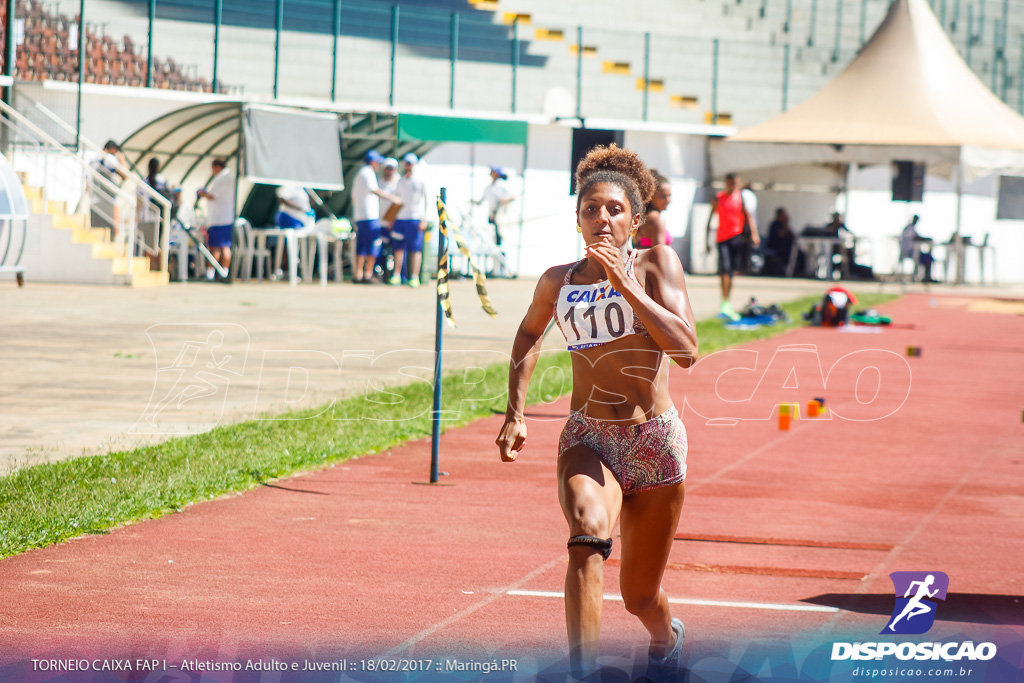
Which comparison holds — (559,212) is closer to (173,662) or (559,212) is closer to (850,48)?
(850,48)

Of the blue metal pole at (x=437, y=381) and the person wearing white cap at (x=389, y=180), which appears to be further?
the person wearing white cap at (x=389, y=180)

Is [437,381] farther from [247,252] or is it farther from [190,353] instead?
[247,252]

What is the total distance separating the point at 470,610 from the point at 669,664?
49.2 inches

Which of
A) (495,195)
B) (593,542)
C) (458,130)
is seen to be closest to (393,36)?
(458,130)

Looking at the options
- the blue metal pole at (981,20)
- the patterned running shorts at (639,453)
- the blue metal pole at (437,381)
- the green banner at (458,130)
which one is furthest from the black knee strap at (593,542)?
the blue metal pole at (981,20)

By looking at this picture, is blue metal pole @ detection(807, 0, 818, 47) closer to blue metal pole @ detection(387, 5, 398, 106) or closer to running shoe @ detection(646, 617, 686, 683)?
blue metal pole @ detection(387, 5, 398, 106)

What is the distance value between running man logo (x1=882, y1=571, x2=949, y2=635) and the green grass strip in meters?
3.57

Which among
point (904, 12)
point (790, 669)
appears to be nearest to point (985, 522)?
point (790, 669)

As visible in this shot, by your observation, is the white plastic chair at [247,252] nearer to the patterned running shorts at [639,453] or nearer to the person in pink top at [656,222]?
the person in pink top at [656,222]

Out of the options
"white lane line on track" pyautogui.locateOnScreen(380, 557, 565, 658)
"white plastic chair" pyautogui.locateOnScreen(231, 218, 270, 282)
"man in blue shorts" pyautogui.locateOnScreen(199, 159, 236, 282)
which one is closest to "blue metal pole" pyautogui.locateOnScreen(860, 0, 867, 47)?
"white plastic chair" pyautogui.locateOnScreen(231, 218, 270, 282)

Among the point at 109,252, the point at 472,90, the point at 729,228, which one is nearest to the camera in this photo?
the point at 729,228

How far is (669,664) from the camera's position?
14.8ft

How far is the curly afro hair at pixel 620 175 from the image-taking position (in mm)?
4633

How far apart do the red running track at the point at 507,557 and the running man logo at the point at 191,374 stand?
1743 mm
